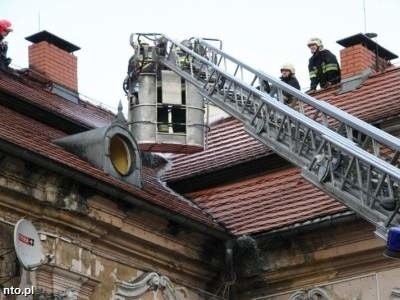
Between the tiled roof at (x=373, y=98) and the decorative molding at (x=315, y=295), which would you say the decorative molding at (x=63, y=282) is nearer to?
the decorative molding at (x=315, y=295)

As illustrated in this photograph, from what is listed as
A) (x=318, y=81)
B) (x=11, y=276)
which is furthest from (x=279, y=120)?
(x=318, y=81)

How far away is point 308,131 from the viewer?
63.1ft

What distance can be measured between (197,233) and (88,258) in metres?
2.06

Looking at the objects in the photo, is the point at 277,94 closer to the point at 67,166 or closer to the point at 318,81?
the point at 67,166

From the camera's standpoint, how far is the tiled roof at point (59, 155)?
1962 centimetres

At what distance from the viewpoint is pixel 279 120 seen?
20.1 meters

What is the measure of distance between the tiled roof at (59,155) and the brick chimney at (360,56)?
453 centimetres

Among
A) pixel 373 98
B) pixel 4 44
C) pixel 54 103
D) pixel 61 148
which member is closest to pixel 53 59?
pixel 4 44

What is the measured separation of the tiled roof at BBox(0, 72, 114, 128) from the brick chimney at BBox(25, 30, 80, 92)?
1026 mm

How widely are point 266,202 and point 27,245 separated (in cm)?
504

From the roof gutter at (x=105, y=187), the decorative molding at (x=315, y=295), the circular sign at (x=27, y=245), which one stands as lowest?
the circular sign at (x=27, y=245)

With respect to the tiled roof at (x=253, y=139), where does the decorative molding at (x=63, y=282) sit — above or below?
below

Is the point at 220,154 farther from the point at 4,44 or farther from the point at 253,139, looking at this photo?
the point at 4,44

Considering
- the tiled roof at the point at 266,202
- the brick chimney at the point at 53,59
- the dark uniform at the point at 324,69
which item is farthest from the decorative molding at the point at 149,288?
the dark uniform at the point at 324,69
